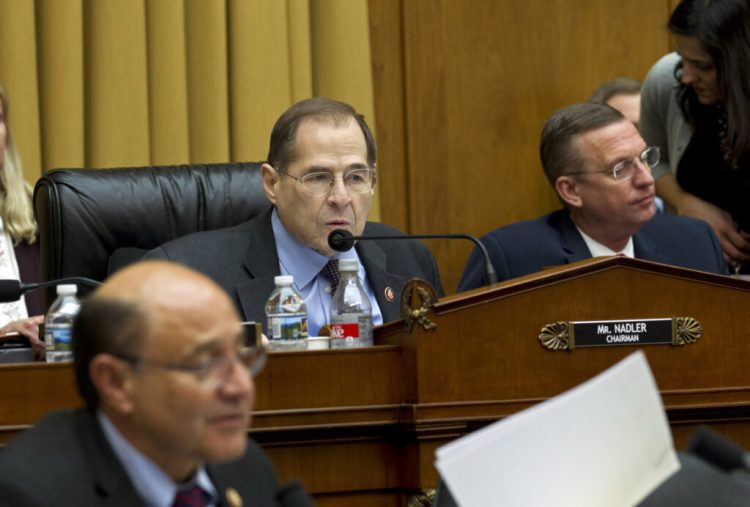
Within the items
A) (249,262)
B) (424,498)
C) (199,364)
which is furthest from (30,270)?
(199,364)

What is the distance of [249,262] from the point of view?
312cm

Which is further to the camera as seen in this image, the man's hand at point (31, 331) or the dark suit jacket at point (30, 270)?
the dark suit jacket at point (30, 270)

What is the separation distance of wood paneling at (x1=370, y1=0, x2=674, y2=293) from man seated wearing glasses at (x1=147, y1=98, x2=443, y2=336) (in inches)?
63.4

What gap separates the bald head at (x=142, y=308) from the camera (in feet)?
4.69

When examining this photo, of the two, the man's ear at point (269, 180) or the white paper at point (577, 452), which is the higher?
the man's ear at point (269, 180)

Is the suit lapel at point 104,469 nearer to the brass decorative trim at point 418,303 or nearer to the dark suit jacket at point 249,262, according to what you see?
the brass decorative trim at point 418,303

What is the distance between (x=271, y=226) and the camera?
3.26 meters

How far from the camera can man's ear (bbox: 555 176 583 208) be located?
3641mm

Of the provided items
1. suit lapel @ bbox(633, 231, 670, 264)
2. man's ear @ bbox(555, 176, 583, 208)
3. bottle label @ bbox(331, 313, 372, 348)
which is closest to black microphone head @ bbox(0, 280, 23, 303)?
bottle label @ bbox(331, 313, 372, 348)

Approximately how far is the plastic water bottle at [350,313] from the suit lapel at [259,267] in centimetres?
18

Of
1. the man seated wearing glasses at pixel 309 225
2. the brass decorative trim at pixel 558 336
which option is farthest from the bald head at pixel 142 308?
the man seated wearing glasses at pixel 309 225

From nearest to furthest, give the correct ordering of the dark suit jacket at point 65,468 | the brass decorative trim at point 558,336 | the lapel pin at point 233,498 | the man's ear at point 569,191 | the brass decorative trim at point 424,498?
the dark suit jacket at point 65,468 < the lapel pin at point 233,498 < the brass decorative trim at point 424,498 < the brass decorative trim at point 558,336 < the man's ear at point 569,191

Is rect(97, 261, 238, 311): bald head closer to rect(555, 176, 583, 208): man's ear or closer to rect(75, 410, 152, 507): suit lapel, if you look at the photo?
rect(75, 410, 152, 507): suit lapel

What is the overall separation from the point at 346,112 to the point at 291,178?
23cm
